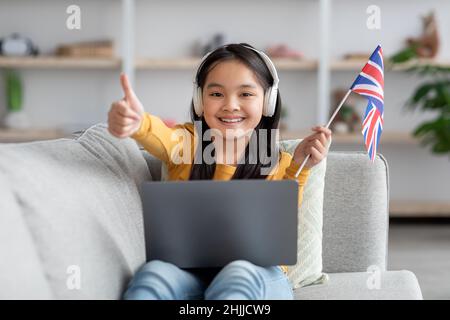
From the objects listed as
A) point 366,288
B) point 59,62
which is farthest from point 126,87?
point 59,62

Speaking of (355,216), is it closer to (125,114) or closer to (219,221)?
(219,221)

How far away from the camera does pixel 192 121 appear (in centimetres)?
161

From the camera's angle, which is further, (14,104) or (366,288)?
(14,104)

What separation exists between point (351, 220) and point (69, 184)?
79cm

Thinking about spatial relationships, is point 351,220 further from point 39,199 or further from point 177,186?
point 39,199

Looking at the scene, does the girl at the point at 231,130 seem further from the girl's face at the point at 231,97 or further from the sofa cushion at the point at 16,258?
the sofa cushion at the point at 16,258

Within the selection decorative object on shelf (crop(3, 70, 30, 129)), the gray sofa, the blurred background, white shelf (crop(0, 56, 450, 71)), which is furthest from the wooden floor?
decorative object on shelf (crop(3, 70, 30, 129))

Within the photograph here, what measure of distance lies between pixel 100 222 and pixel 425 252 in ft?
8.67

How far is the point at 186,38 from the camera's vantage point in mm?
4559

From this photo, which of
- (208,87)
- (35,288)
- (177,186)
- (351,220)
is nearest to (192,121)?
(208,87)

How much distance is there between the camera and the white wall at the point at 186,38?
4.52 metres

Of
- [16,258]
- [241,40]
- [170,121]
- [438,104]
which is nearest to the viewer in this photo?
[16,258]

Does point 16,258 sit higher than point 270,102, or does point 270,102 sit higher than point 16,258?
point 270,102

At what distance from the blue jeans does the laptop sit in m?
0.03
